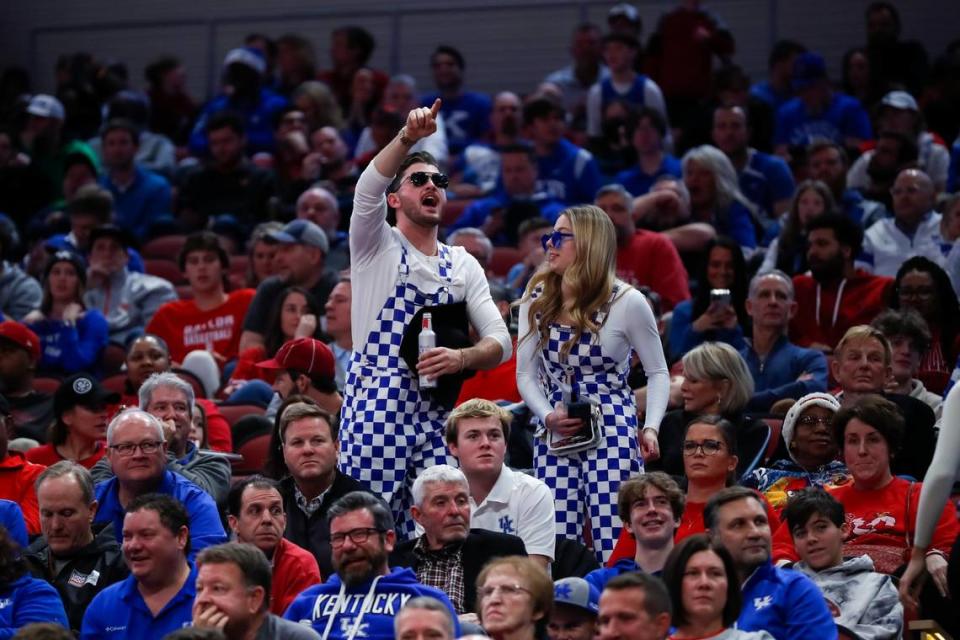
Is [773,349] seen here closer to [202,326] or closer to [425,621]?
[202,326]

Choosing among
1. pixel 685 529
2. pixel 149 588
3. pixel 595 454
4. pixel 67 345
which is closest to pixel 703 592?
pixel 685 529

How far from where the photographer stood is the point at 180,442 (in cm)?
775

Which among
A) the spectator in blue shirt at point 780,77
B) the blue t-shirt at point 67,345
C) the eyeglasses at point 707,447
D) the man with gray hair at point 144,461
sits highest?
→ the spectator in blue shirt at point 780,77

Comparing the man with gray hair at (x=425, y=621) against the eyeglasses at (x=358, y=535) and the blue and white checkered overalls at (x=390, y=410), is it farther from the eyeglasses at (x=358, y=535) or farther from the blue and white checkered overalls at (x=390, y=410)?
the blue and white checkered overalls at (x=390, y=410)

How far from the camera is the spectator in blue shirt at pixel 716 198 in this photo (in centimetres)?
1135

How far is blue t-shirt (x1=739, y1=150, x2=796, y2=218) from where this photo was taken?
1205 cm

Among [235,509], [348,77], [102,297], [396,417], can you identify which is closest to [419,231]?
[396,417]

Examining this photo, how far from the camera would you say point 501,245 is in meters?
12.0

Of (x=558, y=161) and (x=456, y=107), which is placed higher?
(x=456, y=107)

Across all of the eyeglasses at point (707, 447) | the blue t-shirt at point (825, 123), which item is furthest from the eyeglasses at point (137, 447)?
the blue t-shirt at point (825, 123)

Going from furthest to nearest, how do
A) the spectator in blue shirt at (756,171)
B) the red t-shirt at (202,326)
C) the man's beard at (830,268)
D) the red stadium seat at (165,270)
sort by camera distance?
the red stadium seat at (165,270) < the spectator in blue shirt at (756,171) < the red t-shirt at (202,326) < the man's beard at (830,268)

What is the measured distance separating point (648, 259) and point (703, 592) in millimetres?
5142

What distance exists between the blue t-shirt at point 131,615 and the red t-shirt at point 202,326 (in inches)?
176

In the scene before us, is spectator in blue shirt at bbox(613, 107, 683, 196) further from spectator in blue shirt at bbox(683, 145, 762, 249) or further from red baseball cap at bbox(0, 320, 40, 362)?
red baseball cap at bbox(0, 320, 40, 362)
